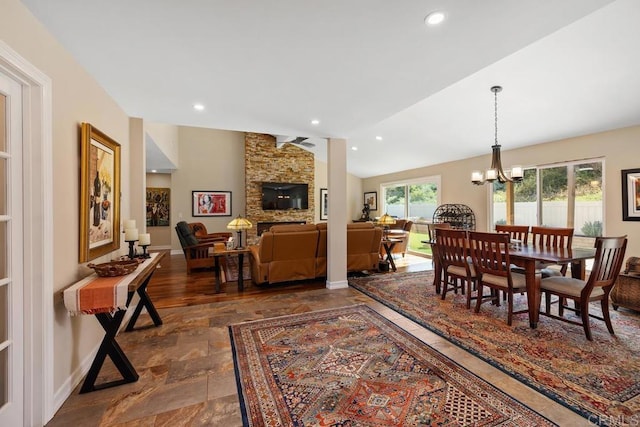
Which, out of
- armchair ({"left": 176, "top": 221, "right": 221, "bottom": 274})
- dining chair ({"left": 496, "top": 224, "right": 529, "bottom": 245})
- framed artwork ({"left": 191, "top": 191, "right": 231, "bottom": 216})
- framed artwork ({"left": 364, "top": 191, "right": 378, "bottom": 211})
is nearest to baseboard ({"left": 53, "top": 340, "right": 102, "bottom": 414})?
Answer: armchair ({"left": 176, "top": 221, "right": 221, "bottom": 274})

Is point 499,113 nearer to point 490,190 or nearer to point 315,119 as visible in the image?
point 490,190

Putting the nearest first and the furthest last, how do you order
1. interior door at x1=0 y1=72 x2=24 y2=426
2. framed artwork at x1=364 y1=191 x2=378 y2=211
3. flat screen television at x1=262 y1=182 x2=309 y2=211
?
interior door at x1=0 y1=72 x2=24 y2=426
flat screen television at x1=262 y1=182 x2=309 y2=211
framed artwork at x1=364 y1=191 x2=378 y2=211

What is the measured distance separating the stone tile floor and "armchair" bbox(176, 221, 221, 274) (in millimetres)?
2089

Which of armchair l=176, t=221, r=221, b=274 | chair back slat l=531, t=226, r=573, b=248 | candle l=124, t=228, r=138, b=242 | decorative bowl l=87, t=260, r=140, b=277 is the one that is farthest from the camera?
armchair l=176, t=221, r=221, b=274

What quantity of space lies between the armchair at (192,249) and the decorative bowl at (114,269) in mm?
3115

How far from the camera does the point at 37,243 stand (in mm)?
1540

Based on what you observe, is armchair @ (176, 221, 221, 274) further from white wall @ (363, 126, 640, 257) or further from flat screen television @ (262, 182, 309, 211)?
white wall @ (363, 126, 640, 257)

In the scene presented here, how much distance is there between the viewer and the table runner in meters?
1.69

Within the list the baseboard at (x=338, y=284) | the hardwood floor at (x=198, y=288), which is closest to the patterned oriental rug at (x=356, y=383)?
the hardwood floor at (x=198, y=288)

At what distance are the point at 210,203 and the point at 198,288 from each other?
420 cm

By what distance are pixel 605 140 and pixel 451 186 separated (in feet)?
8.97

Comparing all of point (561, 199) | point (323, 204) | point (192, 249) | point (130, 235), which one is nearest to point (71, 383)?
point (130, 235)

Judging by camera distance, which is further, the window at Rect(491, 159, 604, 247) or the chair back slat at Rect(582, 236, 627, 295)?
the window at Rect(491, 159, 604, 247)

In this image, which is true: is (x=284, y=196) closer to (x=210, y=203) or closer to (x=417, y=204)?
(x=210, y=203)
